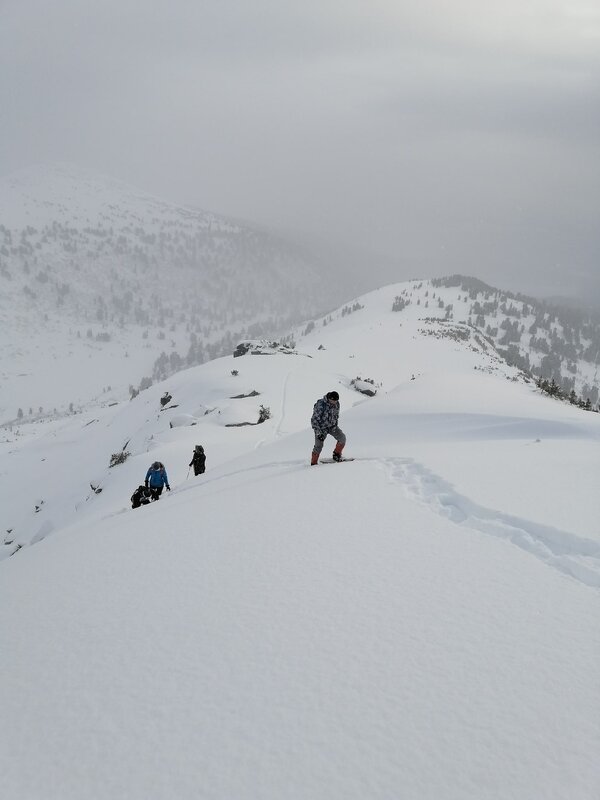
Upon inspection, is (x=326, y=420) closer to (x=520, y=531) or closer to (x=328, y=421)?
(x=328, y=421)

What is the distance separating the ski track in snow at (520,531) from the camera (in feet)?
15.1

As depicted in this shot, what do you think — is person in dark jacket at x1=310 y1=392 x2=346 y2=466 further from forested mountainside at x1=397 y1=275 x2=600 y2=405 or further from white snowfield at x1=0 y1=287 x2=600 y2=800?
forested mountainside at x1=397 y1=275 x2=600 y2=405

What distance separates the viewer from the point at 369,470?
8.98m

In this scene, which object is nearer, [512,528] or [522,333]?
[512,528]

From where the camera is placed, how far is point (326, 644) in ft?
11.2

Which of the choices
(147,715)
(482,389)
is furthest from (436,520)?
(482,389)

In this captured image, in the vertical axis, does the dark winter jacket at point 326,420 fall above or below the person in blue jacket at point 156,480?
above

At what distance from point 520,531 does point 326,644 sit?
323 cm

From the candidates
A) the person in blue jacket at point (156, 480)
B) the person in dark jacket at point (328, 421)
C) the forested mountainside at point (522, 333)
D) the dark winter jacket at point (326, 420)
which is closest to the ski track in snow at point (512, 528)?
the person in dark jacket at point (328, 421)

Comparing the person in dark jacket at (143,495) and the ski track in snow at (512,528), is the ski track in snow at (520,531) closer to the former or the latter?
the ski track in snow at (512,528)

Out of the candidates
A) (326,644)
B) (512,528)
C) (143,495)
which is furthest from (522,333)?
(326,644)

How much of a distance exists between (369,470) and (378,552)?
4.02 meters

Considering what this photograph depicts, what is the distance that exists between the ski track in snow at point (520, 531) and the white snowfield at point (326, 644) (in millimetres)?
30

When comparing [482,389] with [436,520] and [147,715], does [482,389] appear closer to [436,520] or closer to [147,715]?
[436,520]
